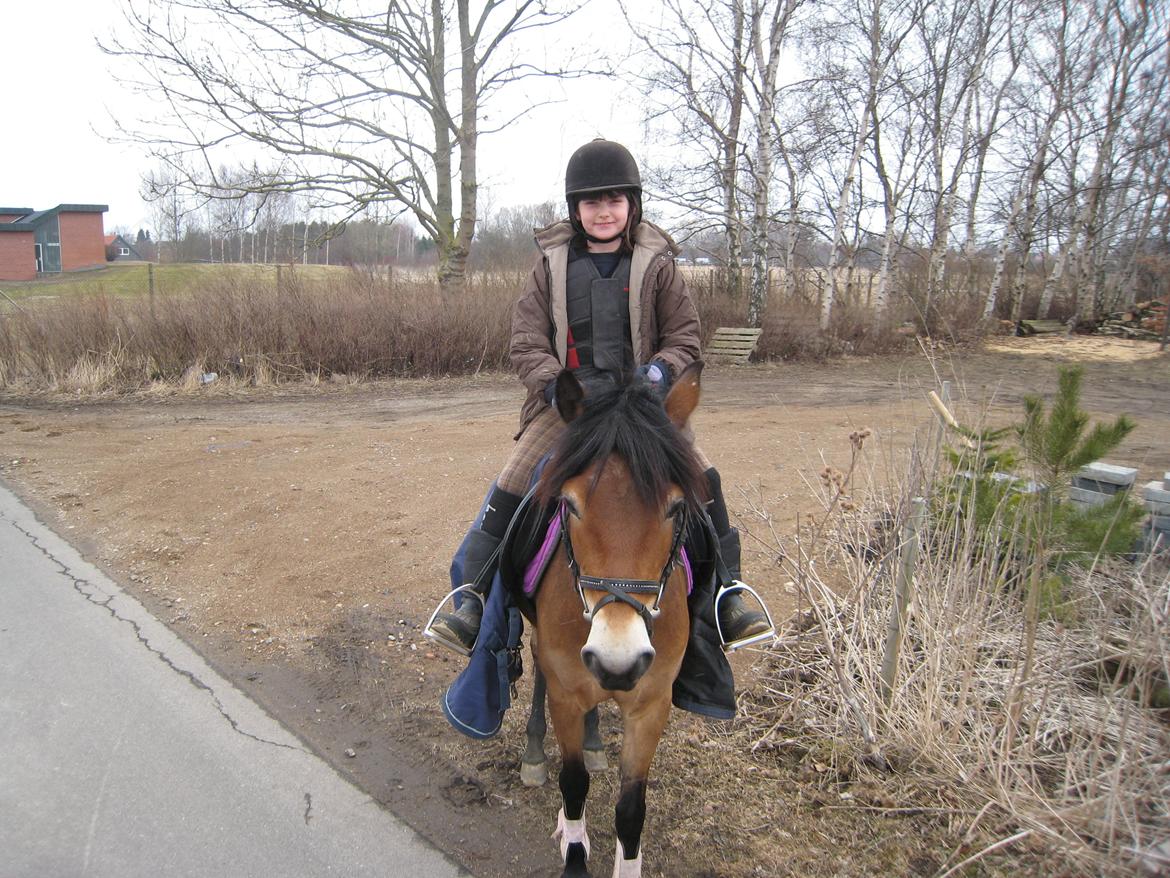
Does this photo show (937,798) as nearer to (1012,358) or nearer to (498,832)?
(498,832)

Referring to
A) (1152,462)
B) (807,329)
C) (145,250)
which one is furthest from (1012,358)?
(145,250)

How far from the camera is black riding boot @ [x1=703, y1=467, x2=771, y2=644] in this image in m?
3.00

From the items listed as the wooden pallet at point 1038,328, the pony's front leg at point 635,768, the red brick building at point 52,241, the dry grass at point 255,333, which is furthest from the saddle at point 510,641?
the red brick building at point 52,241

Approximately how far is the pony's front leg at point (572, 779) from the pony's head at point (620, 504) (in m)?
0.60

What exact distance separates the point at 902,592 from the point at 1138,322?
23.3 metres

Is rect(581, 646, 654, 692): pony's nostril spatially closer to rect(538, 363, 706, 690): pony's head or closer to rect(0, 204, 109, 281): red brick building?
rect(538, 363, 706, 690): pony's head

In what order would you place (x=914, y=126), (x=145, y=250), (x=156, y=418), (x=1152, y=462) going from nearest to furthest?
(x=1152, y=462) < (x=156, y=418) < (x=914, y=126) < (x=145, y=250)

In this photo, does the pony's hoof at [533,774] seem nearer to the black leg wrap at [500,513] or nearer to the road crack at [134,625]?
the road crack at [134,625]


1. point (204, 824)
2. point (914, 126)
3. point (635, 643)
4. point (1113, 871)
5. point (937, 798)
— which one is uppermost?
point (914, 126)

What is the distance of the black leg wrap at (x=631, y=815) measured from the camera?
2689 millimetres

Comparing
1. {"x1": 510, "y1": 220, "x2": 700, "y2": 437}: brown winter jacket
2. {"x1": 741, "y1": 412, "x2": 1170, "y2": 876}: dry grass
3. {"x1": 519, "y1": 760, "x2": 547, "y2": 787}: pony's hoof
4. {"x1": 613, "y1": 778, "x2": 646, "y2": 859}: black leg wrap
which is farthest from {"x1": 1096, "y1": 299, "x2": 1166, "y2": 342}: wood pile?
{"x1": 613, "y1": 778, "x2": 646, "y2": 859}: black leg wrap

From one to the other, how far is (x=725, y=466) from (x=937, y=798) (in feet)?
16.2

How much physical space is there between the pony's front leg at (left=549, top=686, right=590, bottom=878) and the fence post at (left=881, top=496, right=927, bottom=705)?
1465 mm

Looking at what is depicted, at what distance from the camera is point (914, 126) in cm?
2128
